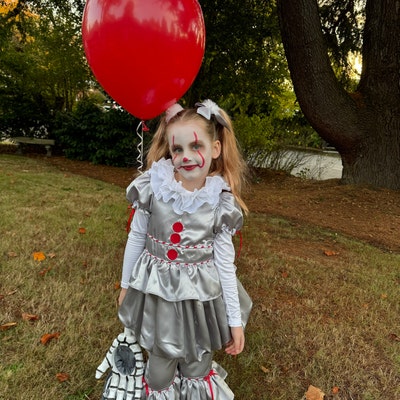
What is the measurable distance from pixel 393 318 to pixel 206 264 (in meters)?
2.03

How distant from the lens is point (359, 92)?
7.25 meters

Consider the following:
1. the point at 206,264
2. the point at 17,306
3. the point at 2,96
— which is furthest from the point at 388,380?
the point at 2,96

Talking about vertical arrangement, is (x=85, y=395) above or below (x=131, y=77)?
below

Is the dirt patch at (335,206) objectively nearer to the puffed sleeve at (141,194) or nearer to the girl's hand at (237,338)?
the girl's hand at (237,338)

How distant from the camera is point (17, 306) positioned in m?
2.77

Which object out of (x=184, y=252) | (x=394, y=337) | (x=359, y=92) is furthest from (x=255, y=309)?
(x=359, y=92)

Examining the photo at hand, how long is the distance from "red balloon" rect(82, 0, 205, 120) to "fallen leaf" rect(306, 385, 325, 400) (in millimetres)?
1771

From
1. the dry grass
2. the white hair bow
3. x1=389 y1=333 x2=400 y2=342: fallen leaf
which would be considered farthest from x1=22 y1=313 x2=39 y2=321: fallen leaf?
x1=389 y1=333 x2=400 y2=342: fallen leaf

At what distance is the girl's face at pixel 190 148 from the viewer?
1.67m

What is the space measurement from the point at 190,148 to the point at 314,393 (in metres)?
1.58

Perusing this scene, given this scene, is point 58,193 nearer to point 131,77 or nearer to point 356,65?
point 131,77

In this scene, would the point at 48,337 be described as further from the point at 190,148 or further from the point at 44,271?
the point at 190,148

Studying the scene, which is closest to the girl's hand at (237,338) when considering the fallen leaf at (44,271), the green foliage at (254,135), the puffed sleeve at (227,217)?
the puffed sleeve at (227,217)

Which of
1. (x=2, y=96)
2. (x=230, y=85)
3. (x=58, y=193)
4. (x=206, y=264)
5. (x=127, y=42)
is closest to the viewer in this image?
(x=127, y=42)
